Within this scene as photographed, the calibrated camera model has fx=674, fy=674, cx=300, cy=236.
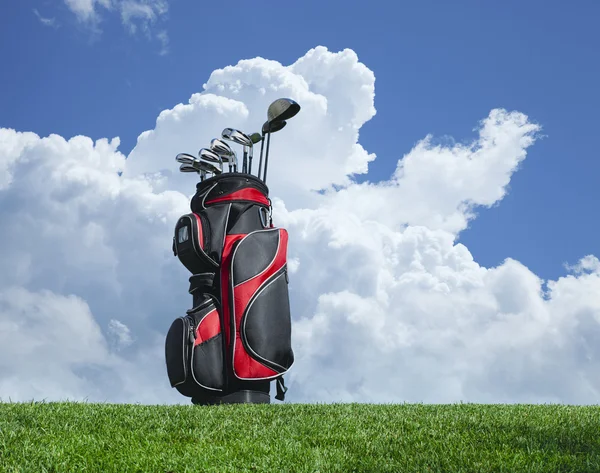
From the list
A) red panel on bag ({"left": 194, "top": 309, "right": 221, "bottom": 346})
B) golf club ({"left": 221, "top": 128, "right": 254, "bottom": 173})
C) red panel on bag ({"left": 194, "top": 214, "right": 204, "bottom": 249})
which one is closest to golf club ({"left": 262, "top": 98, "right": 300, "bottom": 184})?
golf club ({"left": 221, "top": 128, "right": 254, "bottom": 173})

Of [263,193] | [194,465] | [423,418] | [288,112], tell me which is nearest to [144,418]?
[194,465]

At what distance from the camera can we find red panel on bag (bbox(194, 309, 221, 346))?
8.33 metres

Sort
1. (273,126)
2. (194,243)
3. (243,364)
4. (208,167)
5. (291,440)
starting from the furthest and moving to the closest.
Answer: (273,126) < (208,167) < (194,243) < (243,364) < (291,440)

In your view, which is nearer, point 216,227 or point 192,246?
point 192,246

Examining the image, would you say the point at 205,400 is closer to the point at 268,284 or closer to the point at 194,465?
the point at 268,284

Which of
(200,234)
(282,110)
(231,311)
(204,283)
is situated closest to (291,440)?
(231,311)

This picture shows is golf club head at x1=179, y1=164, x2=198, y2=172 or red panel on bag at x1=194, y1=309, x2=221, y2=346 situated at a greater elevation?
golf club head at x1=179, y1=164, x2=198, y2=172

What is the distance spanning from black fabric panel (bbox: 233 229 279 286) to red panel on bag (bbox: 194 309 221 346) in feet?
1.69

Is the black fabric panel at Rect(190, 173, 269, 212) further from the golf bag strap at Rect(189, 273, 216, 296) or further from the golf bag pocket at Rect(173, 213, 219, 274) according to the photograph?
the golf bag strap at Rect(189, 273, 216, 296)

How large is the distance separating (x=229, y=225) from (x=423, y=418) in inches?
157

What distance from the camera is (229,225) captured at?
8.77 m

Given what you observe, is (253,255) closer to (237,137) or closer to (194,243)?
(194,243)

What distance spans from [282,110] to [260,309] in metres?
2.94

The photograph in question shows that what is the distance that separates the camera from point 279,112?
956 centimetres
